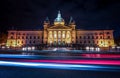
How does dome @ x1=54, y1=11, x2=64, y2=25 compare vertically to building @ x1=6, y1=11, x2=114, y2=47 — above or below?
above

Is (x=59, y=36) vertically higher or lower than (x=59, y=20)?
lower

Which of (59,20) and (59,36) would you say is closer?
(59,36)

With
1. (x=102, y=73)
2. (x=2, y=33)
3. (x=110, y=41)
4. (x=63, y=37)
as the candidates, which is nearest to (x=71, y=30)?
(x=63, y=37)

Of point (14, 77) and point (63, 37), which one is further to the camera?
point (63, 37)

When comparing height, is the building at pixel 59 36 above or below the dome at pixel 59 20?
below

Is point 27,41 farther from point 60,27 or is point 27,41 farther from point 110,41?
point 110,41

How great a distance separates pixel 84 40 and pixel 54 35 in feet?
47.0

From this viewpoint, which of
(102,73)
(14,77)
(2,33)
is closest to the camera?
(14,77)

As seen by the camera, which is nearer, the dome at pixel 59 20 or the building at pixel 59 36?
the building at pixel 59 36

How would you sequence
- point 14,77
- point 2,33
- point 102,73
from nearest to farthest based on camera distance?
point 14,77 → point 102,73 → point 2,33

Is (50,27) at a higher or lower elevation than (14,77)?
higher

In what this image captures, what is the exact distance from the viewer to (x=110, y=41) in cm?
9500

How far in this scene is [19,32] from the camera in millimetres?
96750

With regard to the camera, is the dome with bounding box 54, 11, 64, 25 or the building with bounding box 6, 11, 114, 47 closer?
the building with bounding box 6, 11, 114, 47
